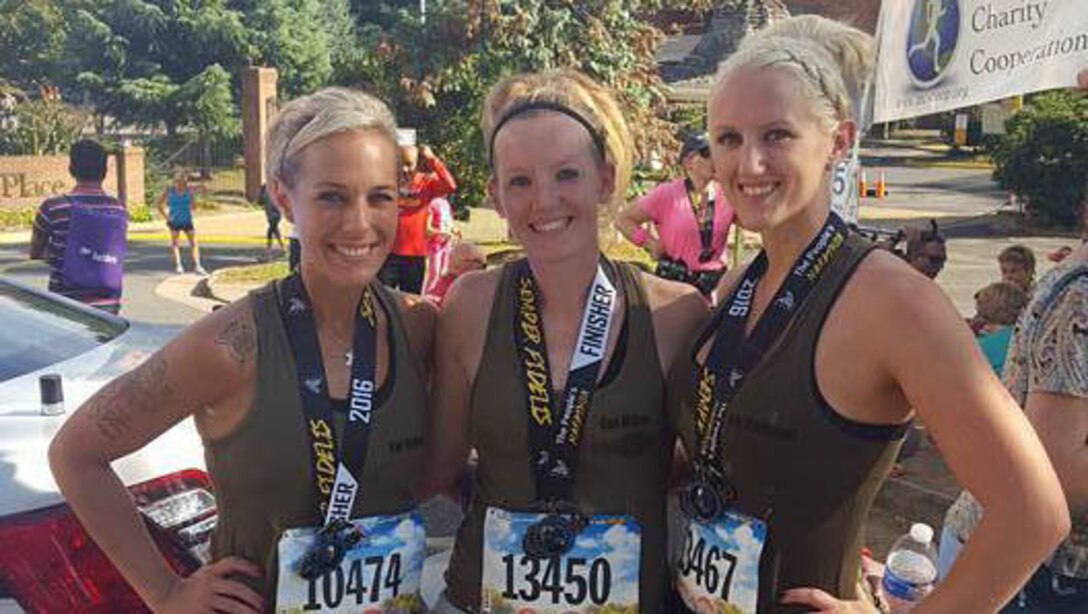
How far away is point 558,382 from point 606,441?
15 cm

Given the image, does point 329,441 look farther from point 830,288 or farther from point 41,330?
point 41,330

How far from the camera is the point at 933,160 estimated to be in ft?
129

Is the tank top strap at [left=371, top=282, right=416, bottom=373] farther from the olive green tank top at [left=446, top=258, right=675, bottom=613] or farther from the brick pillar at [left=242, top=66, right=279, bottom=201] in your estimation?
the brick pillar at [left=242, top=66, right=279, bottom=201]

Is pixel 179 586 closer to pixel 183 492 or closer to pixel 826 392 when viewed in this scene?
A: pixel 183 492

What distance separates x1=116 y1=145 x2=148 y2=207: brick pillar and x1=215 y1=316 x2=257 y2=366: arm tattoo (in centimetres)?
2220

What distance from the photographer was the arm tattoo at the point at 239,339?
6.40 feet

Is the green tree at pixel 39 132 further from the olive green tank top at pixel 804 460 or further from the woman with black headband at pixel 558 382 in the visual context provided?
the olive green tank top at pixel 804 460

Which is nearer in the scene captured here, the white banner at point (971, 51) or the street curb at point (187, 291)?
the white banner at point (971, 51)

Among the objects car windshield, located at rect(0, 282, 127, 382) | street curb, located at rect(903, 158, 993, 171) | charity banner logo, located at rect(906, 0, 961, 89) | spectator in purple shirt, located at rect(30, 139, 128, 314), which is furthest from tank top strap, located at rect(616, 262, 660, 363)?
street curb, located at rect(903, 158, 993, 171)

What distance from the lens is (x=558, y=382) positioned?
208 cm

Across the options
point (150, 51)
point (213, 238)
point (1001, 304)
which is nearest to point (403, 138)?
point (1001, 304)

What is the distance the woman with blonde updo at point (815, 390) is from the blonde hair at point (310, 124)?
670mm

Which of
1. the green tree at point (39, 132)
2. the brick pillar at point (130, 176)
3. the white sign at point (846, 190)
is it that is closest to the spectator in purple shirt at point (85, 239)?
the white sign at point (846, 190)

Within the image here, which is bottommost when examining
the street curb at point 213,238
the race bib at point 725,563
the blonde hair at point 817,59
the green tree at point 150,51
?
the street curb at point 213,238
